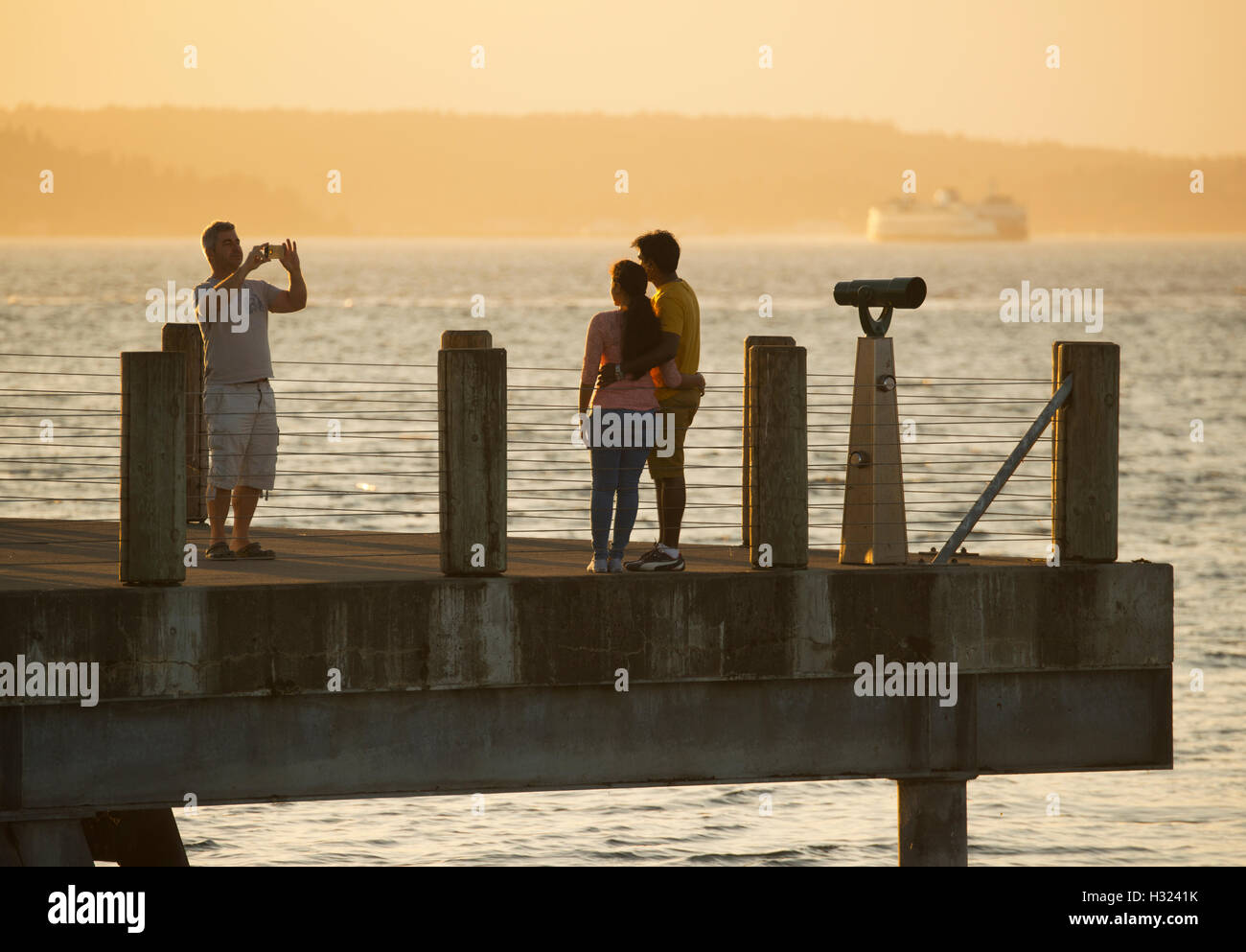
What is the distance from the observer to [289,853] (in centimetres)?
1608

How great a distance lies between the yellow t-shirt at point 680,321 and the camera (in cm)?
1028

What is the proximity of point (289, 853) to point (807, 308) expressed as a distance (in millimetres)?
116676

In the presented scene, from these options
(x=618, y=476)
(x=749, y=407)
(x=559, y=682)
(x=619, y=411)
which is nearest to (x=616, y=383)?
(x=619, y=411)

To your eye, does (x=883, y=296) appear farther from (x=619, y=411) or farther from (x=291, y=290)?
(x=291, y=290)

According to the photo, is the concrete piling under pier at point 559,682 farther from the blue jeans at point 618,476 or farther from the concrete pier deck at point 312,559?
the blue jeans at point 618,476

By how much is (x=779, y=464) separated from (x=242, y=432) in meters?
2.74

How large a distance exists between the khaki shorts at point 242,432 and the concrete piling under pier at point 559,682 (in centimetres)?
49

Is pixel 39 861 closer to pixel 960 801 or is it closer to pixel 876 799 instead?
pixel 960 801

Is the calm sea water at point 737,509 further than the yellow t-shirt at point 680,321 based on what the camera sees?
Yes

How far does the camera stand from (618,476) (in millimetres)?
10250

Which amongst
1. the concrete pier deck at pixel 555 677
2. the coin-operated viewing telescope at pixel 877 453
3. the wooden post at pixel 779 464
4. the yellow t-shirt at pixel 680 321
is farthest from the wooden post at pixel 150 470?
the coin-operated viewing telescope at pixel 877 453

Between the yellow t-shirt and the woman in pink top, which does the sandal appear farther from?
the yellow t-shirt

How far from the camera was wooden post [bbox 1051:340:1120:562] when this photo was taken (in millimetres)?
10359
